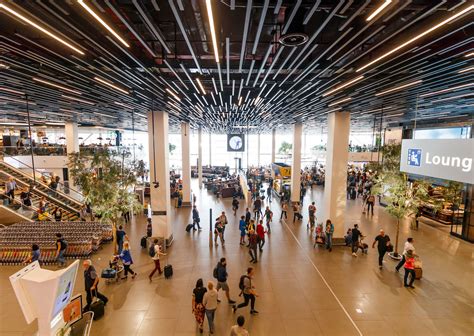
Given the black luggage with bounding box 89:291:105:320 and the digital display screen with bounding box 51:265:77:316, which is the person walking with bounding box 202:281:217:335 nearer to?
the digital display screen with bounding box 51:265:77:316

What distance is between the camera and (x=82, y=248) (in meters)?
9.25

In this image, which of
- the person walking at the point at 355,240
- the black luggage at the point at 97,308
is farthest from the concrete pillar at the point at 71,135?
the person walking at the point at 355,240

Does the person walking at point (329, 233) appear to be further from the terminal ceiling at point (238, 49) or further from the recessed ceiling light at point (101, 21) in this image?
the recessed ceiling light at point (101, 21)

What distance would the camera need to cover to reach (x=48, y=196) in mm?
14117

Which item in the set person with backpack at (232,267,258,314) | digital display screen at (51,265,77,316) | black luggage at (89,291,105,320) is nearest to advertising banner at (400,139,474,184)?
person with backpack at (232,267,258,314)

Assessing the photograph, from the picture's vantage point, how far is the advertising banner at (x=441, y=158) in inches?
139

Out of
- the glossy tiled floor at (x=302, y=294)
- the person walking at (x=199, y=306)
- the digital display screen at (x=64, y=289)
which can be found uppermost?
the digital display screen at (x=64, y=289)

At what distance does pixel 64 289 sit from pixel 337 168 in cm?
1021

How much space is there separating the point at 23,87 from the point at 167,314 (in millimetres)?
7066

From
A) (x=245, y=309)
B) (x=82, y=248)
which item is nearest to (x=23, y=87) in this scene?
(x=82, y=248)

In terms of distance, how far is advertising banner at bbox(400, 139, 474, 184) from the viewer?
3.53 m

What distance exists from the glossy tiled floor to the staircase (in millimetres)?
5245

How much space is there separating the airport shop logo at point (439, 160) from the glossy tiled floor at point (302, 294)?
390 cm

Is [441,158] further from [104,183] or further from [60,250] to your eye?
[60,250]
